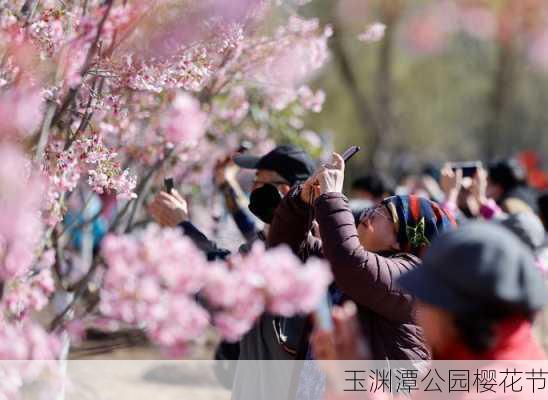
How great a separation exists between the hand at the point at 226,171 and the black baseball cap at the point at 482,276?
347cm

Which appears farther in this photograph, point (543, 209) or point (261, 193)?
point (543, 209)

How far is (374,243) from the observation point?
9.85 feet

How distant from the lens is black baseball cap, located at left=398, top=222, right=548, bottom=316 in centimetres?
191

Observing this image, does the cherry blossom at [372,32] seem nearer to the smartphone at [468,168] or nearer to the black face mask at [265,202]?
the smartphone at [468,168]

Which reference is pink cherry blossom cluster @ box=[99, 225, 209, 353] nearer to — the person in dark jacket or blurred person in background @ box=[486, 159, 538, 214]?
the person in dark jacket

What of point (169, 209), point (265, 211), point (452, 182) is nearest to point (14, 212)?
point (169, 209)

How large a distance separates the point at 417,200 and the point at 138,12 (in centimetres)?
119

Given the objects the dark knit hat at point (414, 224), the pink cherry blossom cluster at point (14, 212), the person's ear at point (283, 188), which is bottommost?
the pink cherry blossom cluster at point (14, 212)

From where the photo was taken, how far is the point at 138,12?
2.93 meters

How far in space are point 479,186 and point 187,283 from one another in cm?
406

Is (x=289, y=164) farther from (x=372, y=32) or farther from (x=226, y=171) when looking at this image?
(x=372, y=32)

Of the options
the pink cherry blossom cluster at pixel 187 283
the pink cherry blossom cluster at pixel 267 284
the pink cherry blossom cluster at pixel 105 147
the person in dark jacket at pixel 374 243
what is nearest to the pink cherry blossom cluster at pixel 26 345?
the pink cherry blossom cluster at pixel 105 147

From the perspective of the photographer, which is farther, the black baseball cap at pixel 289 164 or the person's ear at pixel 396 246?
the black baseball cap at pixel 289 164

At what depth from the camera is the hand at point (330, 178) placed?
284 cm
